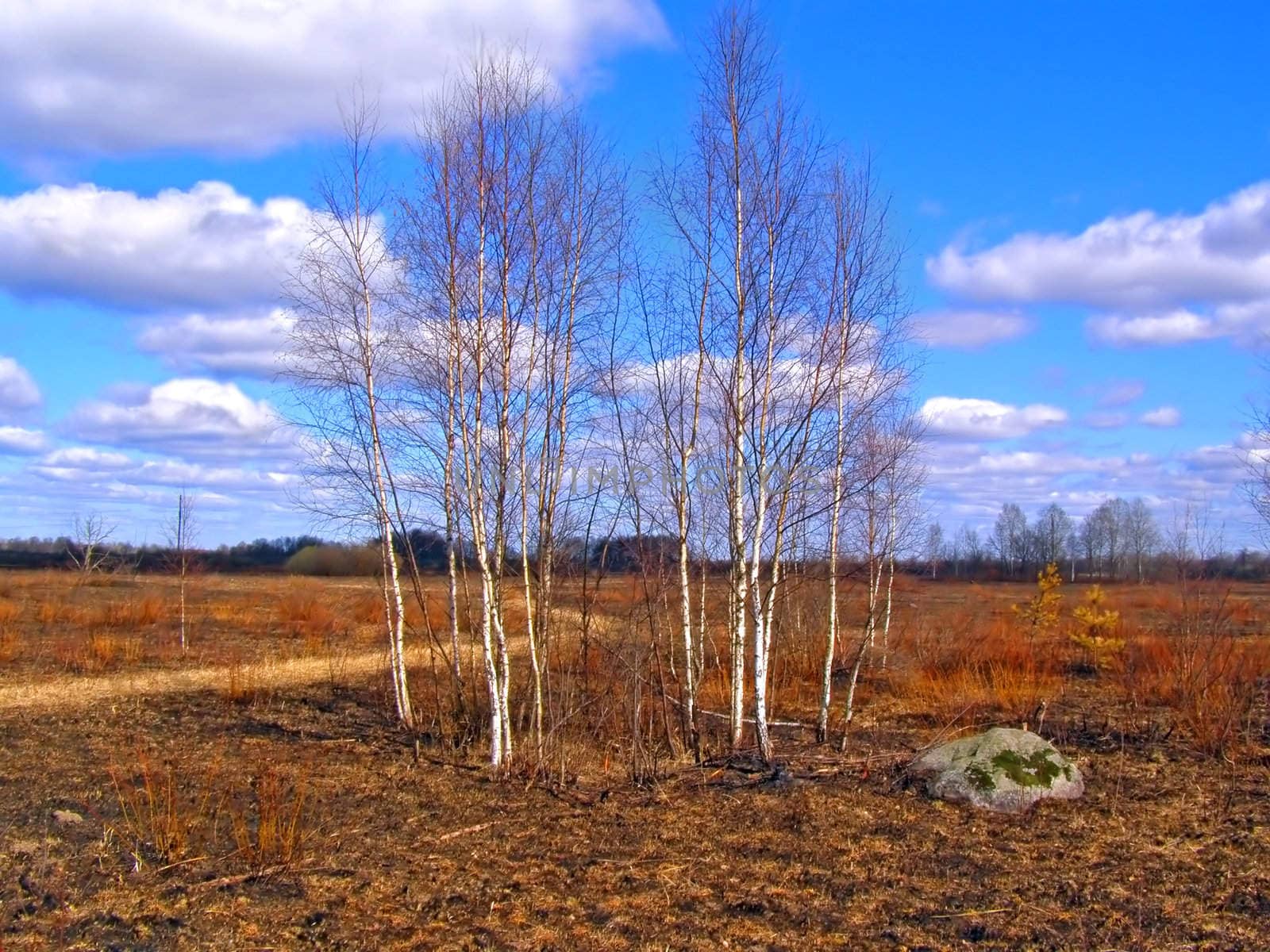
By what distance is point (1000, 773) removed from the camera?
7.84 metres

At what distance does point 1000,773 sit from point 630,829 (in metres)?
2.78

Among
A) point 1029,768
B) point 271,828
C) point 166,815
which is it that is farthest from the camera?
point 1029,768

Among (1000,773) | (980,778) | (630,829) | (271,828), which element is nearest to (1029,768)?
(1000,773)

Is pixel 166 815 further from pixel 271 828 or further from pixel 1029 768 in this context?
pixel 1029 768

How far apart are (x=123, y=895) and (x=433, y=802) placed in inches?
101

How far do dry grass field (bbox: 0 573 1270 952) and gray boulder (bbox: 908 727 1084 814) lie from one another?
0.20 meters

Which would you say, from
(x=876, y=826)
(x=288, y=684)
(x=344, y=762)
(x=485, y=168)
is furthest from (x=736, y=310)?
(x=288, y=684)

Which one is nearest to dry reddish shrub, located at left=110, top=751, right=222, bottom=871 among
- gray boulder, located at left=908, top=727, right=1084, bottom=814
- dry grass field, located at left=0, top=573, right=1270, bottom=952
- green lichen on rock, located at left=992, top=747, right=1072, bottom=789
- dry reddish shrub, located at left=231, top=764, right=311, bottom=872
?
dry grass field, located at left=0, top=573, right=1270, bottom=952

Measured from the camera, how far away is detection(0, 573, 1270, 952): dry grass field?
5.31 metres

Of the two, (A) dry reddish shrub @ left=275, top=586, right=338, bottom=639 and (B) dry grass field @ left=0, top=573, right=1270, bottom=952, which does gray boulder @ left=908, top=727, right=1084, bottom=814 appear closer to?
(B) dry grass field @ left=0, top=573, right=1270, bottom=952

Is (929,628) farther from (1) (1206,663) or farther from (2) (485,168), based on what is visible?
(2) (485,168)

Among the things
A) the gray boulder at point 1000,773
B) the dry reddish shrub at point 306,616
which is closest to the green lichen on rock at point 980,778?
the gray boulder at point 1000,773

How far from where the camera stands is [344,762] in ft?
30.9

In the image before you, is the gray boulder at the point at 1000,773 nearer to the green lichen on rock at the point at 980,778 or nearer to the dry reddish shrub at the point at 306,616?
the green lichen on rock at the point at 980,778
